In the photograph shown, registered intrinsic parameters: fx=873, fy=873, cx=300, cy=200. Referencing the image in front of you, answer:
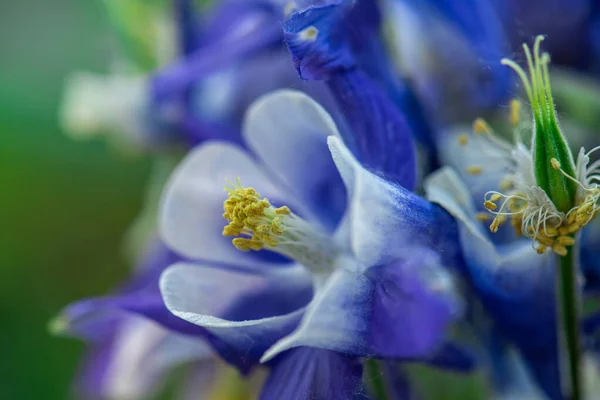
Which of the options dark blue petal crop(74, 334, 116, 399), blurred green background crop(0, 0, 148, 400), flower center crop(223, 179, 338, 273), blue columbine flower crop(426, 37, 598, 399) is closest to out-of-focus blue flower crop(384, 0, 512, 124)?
blue columbine flower crop(426, 37, 598, 399)

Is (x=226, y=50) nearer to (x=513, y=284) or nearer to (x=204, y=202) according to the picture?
(x=204, y=202)

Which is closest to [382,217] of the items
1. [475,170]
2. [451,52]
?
[475,170]

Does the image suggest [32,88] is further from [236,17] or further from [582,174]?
[582,174]

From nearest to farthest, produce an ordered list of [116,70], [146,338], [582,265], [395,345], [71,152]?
[395,345] < [582,265] < [146,338] < [116,70] < [71,152]

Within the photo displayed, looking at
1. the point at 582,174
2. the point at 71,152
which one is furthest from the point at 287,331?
the point at 71,152

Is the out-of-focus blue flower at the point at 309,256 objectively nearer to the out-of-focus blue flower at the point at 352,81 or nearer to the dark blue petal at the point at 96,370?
the out-of-focus blue flower at the point at 352,81

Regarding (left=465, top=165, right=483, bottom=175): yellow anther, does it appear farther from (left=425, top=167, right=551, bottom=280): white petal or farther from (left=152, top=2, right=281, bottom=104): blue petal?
(left=152, top=2, right=281, bottom=104): blue petal
